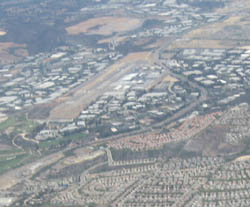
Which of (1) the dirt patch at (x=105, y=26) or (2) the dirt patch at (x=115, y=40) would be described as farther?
(1) the dirt patch at (x=105, y=26)

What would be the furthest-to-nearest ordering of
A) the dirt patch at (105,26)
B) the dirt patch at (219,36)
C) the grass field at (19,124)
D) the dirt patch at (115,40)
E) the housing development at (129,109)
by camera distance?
the dirt patch at (105,26), the dirt patch at (115,40), the dirt patch at (219,36), the grass field at (19,124), the housing development at (129,109)

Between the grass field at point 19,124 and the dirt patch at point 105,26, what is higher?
the grass field at point 19,124

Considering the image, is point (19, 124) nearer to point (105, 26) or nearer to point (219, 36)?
point (219, 36)

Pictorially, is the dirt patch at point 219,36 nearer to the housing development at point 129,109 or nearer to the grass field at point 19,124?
the housing development at point 129,109

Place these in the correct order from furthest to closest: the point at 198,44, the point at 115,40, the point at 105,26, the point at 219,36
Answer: the point at 105,26 < the point at 115,40 < the point at 219,36 < the point at 198,44

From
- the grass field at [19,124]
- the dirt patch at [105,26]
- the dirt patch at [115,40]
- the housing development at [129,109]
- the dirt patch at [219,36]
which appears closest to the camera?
the housing development at [129,109]

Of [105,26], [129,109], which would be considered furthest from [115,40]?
[129,109]

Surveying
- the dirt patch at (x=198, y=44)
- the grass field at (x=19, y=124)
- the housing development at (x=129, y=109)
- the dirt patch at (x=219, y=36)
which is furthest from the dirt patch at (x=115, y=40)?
the grass field at (x=19, y=124)
